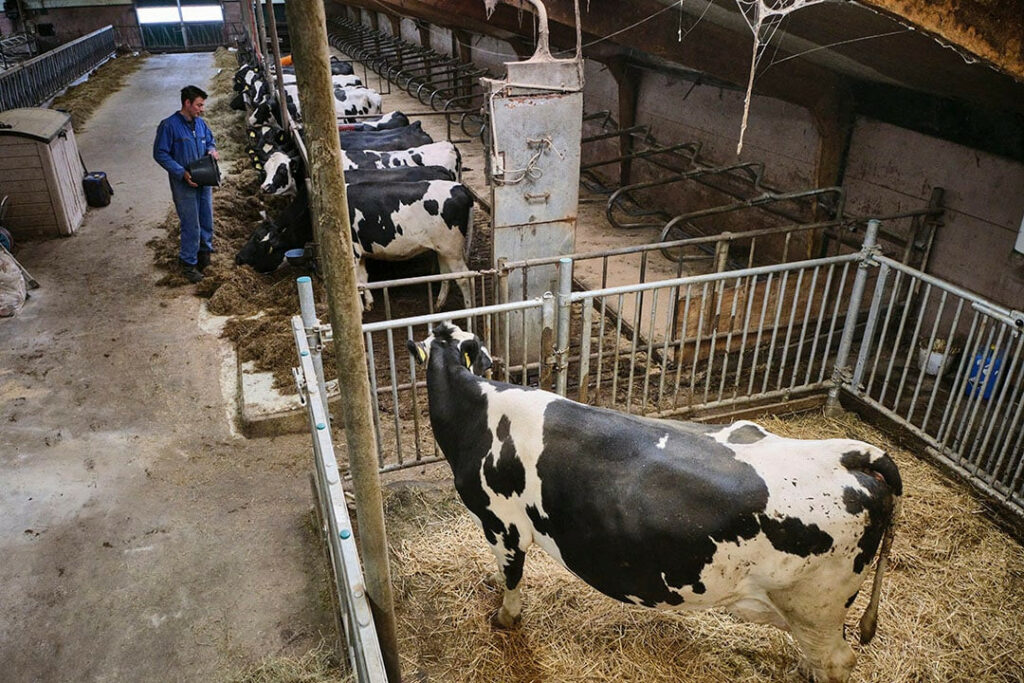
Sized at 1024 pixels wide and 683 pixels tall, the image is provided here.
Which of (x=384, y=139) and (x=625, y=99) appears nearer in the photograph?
(x=384, y=139)

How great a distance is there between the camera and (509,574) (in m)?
3.38

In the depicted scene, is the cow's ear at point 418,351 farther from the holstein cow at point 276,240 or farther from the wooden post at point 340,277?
the holstein cow at point 276,240

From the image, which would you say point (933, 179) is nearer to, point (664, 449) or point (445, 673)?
→ point (664, 449)

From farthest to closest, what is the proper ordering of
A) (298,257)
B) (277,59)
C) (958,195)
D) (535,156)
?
(298,257), (277,59), (958,195), (535,156)

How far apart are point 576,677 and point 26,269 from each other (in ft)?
26.7

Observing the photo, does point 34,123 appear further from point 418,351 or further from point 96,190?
point 418,351

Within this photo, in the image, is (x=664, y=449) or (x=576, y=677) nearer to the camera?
(x=664, y=449)

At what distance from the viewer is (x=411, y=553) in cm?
397

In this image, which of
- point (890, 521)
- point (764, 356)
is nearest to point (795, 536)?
point (890, 521)

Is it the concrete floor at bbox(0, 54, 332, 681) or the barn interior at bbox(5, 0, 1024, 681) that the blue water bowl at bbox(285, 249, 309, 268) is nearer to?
the barn interior at bbox(5, 0, 1024, 681)

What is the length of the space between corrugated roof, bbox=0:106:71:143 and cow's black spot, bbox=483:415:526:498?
339 inches

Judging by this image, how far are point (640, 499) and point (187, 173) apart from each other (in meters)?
6.83

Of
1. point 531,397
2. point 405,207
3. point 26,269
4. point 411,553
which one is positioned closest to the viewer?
point 531,397

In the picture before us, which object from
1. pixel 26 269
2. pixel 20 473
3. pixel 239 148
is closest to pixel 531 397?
pixel 20 473
